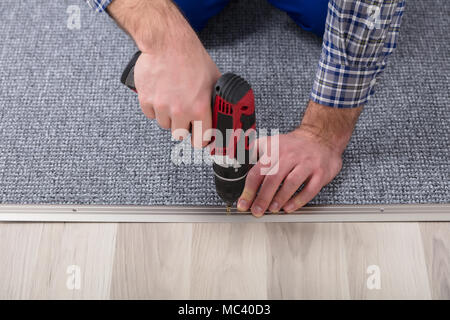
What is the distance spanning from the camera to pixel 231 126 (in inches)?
22.9

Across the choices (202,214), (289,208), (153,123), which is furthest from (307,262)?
(153,123)

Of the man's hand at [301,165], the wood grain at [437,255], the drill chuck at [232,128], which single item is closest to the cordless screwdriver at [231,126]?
the drill chuck at [232,128]

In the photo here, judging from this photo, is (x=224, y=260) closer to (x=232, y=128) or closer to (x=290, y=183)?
(x=290, y=183)

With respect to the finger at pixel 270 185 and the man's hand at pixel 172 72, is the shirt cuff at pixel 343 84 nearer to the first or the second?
the finger at pixel 270 185

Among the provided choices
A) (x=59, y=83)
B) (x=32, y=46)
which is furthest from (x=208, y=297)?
(x=32, y=46)

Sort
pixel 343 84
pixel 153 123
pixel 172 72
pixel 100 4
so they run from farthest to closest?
1. pixel 153 123
2. pixel 343 84
3. pixel 100 4
4. pixel 172 72

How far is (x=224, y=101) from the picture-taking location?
1.79ft

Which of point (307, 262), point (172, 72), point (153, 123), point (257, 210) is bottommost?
point (307, 262)

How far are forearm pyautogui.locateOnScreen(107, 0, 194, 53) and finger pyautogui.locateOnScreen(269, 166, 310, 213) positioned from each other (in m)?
0.37

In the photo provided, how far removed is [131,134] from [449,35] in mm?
877

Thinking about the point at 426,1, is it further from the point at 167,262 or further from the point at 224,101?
the point at 167,262

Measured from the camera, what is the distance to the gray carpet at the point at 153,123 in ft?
2.88

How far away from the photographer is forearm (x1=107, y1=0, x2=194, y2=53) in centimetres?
56
